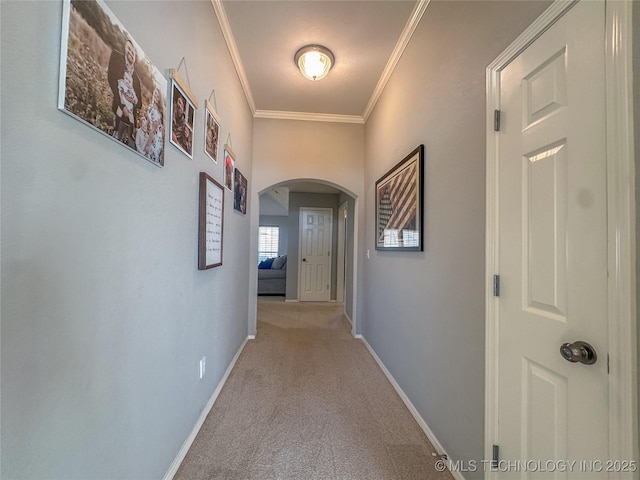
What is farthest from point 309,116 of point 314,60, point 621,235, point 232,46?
point 621,235

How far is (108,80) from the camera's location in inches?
31.7

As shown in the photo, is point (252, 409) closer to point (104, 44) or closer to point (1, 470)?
point (1, 470)

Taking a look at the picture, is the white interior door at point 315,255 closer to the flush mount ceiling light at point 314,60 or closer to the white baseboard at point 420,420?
the white baseboard at point 420,420

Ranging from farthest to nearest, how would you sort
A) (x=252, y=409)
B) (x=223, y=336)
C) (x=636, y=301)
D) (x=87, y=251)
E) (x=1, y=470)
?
(x=223, y=336), (x=252, y=409), (x=87, y=251), (x=636, y=301), (x=1, y=470)

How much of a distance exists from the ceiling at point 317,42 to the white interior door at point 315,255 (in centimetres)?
282

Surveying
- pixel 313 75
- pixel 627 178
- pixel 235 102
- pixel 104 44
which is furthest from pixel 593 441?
pixel 235 102

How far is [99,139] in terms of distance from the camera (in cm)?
80

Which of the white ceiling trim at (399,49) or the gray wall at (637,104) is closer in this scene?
the gray wall at (637,104)

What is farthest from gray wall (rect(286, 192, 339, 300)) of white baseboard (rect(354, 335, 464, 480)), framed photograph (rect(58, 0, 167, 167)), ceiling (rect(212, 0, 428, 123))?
framed photograph (rect(58, 0, 167, 167))

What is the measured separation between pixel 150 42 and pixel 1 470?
4.51ft

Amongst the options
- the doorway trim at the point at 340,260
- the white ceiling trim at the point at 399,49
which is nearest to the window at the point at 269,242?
the doorway trim at the point at 340,260

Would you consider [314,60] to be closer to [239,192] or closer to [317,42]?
[317,42]

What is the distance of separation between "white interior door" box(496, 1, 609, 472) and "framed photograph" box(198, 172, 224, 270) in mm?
1553

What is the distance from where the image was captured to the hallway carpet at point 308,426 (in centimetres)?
138
